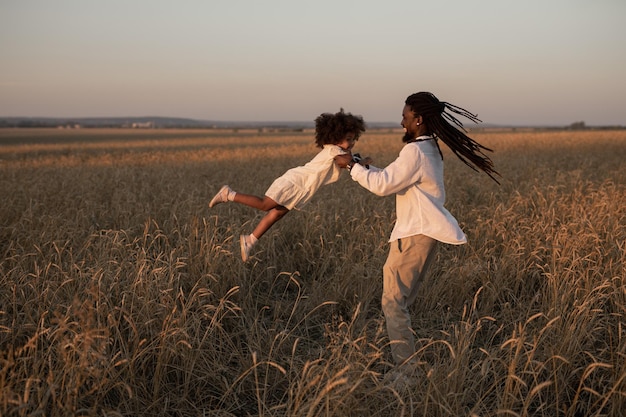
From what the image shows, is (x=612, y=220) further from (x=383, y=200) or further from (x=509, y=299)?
(x=383, y=200)

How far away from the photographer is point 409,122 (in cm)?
329

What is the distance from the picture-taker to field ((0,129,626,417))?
8.58 feet

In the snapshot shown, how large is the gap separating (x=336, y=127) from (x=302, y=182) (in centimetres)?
60

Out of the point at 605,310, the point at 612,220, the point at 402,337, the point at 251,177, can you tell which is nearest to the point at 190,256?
the point at 402,337

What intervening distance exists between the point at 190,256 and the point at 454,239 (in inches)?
105

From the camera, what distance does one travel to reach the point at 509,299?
438 centimetres

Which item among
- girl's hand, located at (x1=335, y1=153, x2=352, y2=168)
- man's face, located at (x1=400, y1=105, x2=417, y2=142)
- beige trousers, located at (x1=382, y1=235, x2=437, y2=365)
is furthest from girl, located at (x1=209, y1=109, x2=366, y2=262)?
beige trousers, located at (x1=382, y1=235, x2=437, y2=365)

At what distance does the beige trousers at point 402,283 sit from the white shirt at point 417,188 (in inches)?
3.5

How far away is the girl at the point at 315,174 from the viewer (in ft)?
12.6

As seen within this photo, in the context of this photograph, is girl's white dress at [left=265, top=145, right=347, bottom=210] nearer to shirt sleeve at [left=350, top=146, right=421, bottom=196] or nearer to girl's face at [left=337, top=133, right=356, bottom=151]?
girl's face at [left=337, top=133, right=356, bottom=151]

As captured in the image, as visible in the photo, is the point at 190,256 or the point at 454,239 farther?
the point at 190,256

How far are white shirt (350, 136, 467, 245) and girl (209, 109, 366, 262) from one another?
2.16ft

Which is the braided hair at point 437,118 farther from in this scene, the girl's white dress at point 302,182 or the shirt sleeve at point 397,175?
the girl's white dress at point 302,182

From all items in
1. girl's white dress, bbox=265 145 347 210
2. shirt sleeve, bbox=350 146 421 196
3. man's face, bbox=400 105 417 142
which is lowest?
girl's white dress, bbox=265 145 347 210
